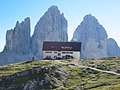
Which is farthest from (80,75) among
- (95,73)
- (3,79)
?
(3,79)

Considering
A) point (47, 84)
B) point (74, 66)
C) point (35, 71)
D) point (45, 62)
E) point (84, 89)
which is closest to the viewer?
point (84, 89)

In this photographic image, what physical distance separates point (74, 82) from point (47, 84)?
9.53m

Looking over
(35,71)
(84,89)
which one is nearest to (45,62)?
(35,71)

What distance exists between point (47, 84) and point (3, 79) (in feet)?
65.7

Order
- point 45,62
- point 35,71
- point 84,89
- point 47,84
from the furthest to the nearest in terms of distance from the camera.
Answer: point 45,62
point 35,71
point 47,84
point 84,89

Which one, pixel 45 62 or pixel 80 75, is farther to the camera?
pixel 45 62

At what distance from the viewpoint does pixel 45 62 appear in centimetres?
17588

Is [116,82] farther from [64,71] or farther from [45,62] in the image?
[45,62]

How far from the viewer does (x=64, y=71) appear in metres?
148

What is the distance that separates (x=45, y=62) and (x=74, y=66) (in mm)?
20039

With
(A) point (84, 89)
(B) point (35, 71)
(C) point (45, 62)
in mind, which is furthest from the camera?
(C) point (45, 62)

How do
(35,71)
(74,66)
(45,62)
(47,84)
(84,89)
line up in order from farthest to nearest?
(45,62), (74,66), (35,71), (47,84), (84,89)

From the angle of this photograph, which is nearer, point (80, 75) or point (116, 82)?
point (116, 82)

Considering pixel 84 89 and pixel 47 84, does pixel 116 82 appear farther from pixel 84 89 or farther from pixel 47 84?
pixel 47 84
